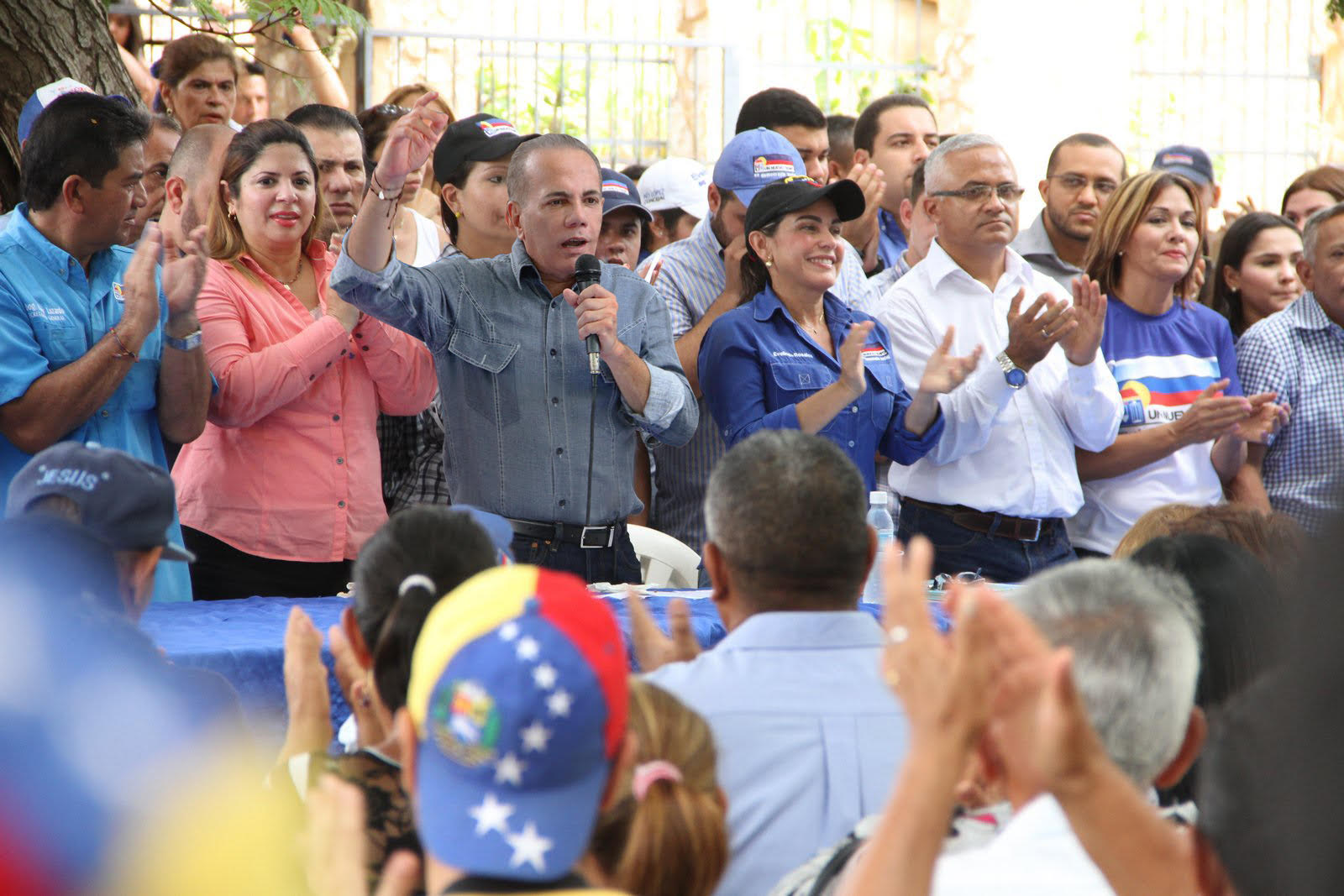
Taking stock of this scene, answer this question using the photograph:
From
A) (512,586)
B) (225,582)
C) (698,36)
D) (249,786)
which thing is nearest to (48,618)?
(249,786)

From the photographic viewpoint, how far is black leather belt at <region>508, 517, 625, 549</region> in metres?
4.14

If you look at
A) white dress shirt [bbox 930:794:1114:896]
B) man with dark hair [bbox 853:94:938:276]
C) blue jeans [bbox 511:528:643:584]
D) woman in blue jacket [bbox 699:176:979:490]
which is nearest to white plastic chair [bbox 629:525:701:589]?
woman in blue jacket [bbox 699:176:979:490]

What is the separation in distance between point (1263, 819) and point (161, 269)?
3.50 m

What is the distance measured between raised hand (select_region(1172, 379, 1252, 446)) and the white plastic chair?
1.63 meters

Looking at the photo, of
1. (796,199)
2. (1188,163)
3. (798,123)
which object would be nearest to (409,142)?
(796,199)

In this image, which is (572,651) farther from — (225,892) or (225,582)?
(225,582)

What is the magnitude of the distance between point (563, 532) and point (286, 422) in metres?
0.84

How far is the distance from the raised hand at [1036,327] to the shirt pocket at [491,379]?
1.55 m

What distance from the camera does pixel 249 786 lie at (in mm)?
2086

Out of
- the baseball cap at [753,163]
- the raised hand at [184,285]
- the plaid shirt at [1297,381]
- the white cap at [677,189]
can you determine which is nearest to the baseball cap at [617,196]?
the baseball cap at [753,163]

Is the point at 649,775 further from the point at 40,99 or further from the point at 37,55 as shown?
the point at 37,55

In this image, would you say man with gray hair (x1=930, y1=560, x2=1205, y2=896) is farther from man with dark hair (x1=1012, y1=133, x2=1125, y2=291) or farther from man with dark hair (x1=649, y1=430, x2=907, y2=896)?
man with dark hair (x1=1012, y1=133, x2=1125, y2=291)

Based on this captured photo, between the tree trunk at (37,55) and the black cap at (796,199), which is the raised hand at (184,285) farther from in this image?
the tree trunk at (37,55)

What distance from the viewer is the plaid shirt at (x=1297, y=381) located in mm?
5180
